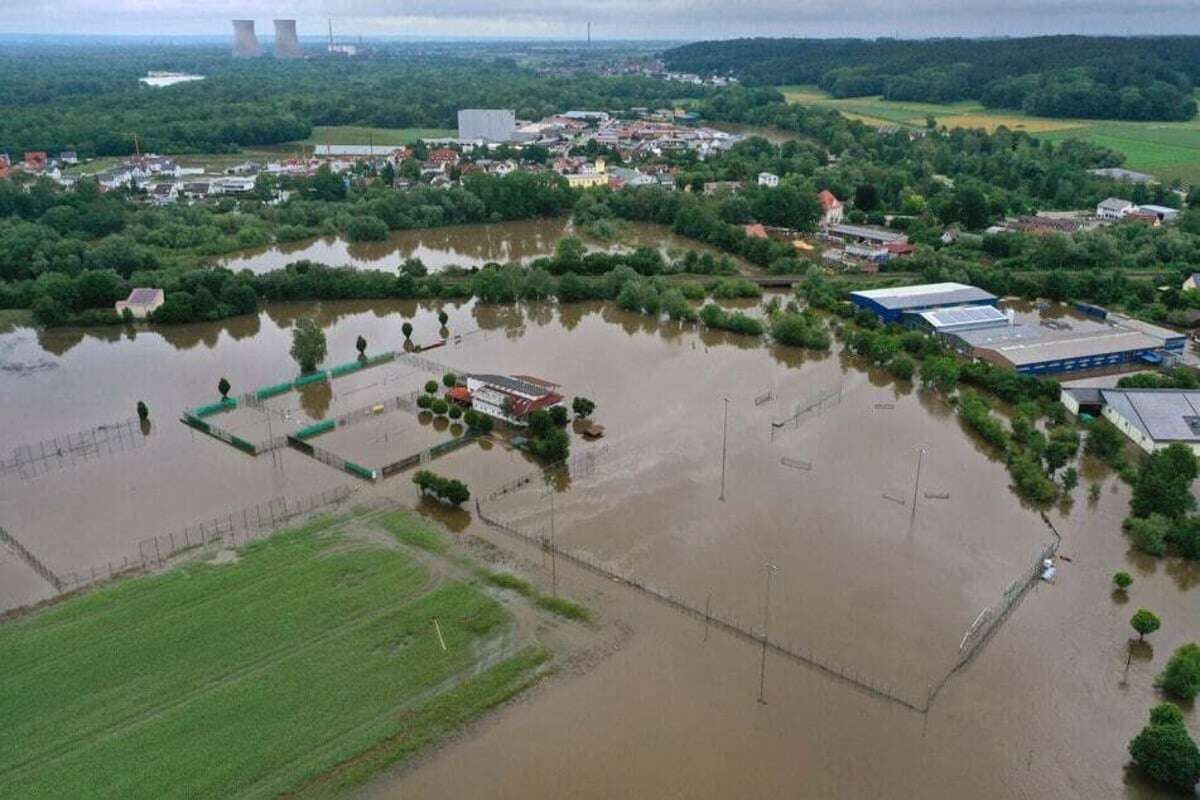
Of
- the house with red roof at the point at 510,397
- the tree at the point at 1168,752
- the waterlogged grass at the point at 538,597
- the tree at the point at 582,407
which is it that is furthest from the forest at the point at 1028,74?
the waterlogged grass at the point at 538,597

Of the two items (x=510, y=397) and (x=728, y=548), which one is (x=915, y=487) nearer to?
(x=728, y=548)

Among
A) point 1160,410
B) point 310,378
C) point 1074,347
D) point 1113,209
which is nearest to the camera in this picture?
point 1160,410

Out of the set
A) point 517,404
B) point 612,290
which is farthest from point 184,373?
point 612,290

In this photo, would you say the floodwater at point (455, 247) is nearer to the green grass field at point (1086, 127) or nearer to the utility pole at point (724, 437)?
the utility pole at point (724, 437)

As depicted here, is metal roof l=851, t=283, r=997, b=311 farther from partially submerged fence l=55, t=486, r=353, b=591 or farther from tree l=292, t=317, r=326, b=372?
partially submerged fence l=55, t=486, r=353, b=591

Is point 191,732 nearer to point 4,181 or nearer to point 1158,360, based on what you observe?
point 1158,360

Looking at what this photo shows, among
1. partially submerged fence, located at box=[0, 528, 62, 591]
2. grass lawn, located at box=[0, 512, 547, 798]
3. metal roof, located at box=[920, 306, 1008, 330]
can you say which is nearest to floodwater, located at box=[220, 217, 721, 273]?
metal roof, located at box=[920, 306, 1008, 330]

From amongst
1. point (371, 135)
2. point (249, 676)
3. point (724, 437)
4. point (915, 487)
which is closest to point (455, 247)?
point (724, 437)
